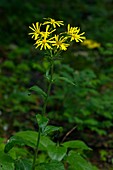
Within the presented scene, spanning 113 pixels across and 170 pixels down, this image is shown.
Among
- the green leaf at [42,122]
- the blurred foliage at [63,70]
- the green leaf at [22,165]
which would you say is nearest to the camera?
the green leaf at [42,122]

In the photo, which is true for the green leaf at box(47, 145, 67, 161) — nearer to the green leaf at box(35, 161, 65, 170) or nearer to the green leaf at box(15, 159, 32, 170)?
the green leaf at box(35, 161, 65, 170)

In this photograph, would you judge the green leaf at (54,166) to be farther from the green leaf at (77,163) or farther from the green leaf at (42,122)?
the green leaf at (42,122)

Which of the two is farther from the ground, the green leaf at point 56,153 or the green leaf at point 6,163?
the green leaf at point 56,153

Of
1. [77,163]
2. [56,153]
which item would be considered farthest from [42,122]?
[77,163]

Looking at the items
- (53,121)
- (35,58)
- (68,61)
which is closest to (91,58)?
(68,61)

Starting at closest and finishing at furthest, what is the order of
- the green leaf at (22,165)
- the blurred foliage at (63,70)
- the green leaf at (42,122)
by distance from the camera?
1. the green leaf at (42,122)
2. the green leaf at (22,165)
3. the blurred foliage at (63,70)

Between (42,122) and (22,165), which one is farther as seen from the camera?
(22,165)

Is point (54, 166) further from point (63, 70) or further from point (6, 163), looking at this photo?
point (63, 70)

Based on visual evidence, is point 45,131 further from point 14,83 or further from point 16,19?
point 16,19

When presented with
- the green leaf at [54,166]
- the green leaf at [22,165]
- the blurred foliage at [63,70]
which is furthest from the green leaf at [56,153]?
the blurred foliage at [63,70]

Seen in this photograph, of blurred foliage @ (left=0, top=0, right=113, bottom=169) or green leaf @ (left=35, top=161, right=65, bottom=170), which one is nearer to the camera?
green leaf @ (left=35, top=161, right=65, bottom=170)

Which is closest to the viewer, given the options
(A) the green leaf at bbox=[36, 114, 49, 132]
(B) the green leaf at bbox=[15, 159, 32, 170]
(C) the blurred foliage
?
(A) the green leaf at bbox=[36, 114, 49, 132]

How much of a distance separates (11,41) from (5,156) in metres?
4.49

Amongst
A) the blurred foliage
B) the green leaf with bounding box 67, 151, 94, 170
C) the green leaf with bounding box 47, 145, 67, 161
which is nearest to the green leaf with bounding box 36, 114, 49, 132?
the green leaf with bounding box 47, 145, 67, 161
